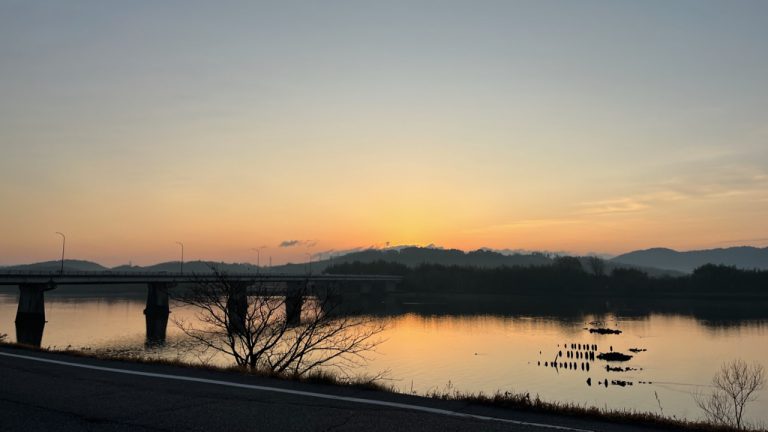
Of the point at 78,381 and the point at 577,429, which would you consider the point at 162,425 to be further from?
the point at 577,429

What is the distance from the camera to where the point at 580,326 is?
4215 inches

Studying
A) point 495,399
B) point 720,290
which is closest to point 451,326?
point 495,399

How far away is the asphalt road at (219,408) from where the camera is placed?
923 centimetres

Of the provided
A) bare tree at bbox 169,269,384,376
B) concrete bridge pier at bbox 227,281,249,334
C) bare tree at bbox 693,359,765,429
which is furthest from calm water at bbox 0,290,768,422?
concrete bridge pier at bbox 227,281,249,334

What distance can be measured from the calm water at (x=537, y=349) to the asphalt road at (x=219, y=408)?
773 inches

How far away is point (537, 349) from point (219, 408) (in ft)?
232

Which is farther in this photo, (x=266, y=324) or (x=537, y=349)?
(x=537, y=349)

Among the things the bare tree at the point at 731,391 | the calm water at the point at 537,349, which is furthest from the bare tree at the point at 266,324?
the bare tree at the point at 731,391

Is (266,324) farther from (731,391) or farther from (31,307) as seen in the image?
(31,307)

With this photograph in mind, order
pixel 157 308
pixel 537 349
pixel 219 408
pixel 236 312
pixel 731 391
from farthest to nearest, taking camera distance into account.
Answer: pixel 157 308, pixel 537 349, pixel 731 391, pixel 236 312, pixel 219 408

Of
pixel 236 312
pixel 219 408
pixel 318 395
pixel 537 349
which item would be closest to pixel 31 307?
pixel 537 349

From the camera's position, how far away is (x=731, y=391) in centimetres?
4812

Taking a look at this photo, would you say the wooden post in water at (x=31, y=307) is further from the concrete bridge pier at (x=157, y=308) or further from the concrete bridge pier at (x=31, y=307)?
the concrete bridge pier at (x=157, y=308)

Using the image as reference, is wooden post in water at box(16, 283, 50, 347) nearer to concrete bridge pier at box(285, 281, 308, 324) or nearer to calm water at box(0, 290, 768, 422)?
calm water at box(0, 290, 768, 422)
